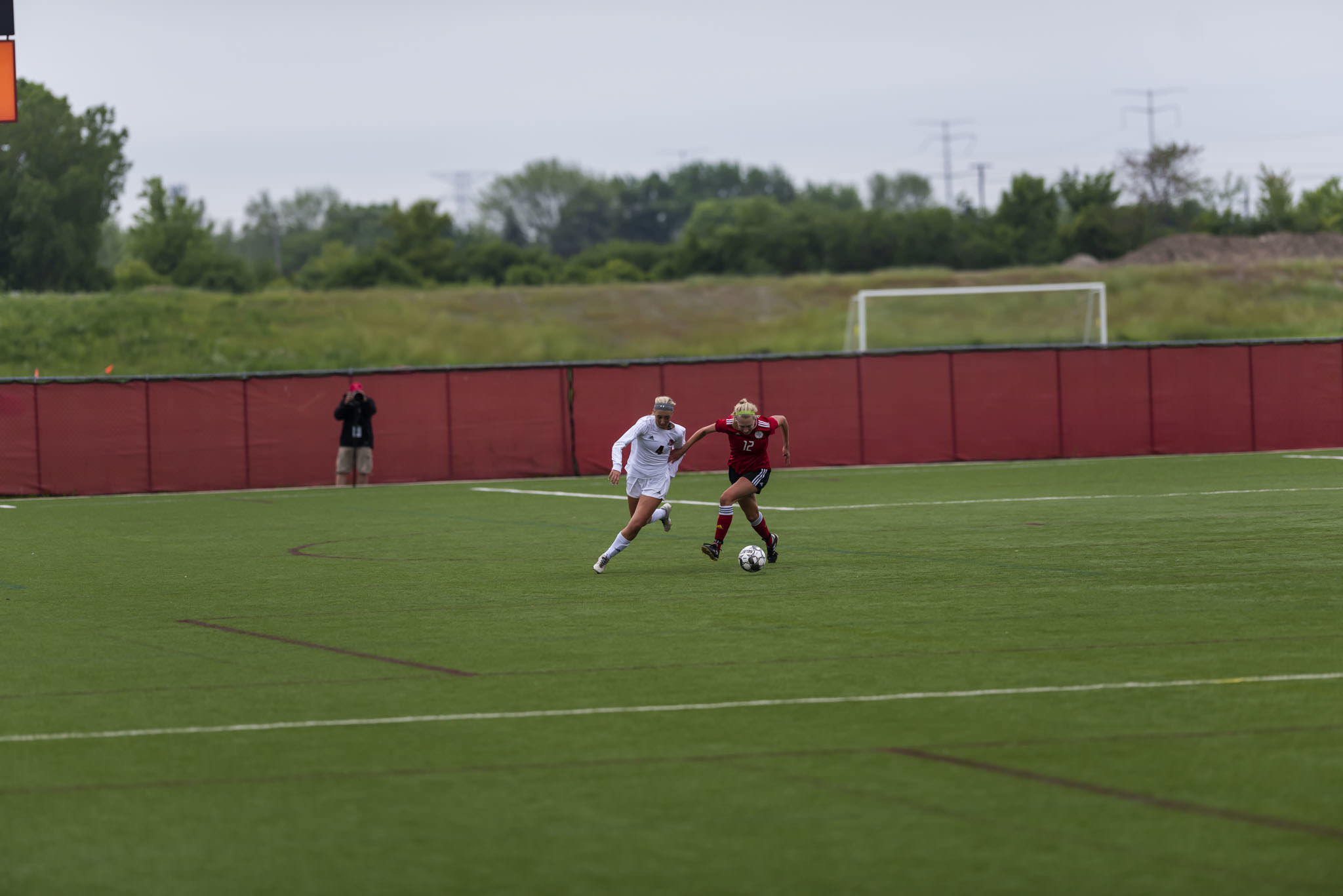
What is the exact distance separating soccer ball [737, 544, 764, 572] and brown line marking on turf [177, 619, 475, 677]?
5.49m

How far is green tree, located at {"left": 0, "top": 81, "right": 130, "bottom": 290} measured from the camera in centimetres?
7831

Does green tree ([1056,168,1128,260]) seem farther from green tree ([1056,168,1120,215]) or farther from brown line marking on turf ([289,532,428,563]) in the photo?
brown line marking on turf ([289,532,428,563])

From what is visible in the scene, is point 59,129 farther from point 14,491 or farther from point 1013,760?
point 1013,760

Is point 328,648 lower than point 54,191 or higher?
lower

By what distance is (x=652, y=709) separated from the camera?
9.33 metres

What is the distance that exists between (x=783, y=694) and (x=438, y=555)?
33.5ft

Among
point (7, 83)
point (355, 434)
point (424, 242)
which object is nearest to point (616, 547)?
point (7, 83)

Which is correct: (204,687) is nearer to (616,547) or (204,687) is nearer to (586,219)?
(616,547)

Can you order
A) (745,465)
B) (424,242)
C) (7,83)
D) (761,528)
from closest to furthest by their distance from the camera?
(745,465) → (761,528) → (7,83) → (424,242)

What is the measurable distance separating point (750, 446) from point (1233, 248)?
78.3 m

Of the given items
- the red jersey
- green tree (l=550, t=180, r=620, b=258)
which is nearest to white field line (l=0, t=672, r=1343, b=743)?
the red jersey

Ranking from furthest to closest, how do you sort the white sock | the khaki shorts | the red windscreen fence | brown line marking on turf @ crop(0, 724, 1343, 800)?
the red windscreen fence
the khaki shorts
the white sock
brown line marking on turf @ crop(0, 724, 1343, 800)

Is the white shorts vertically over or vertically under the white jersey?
under

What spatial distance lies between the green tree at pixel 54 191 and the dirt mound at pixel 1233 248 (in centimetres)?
5450
